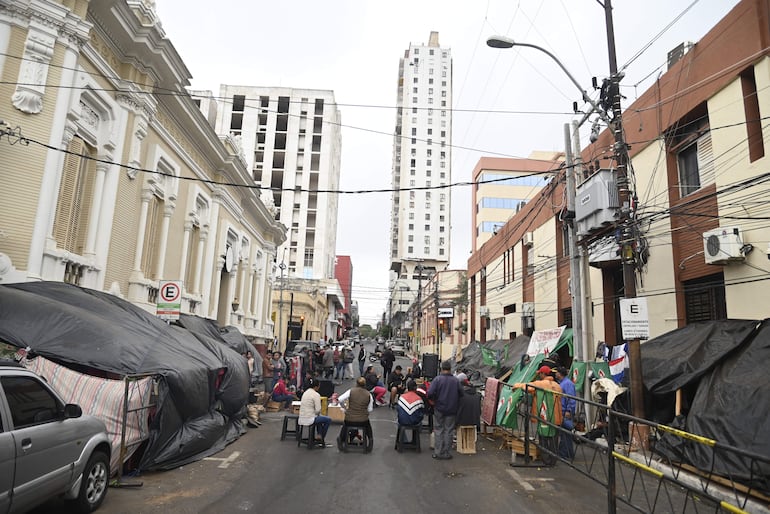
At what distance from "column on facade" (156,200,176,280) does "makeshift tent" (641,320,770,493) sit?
14206mm

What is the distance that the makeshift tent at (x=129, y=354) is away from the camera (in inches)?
310

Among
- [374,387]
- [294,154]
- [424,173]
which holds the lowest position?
[374,387]

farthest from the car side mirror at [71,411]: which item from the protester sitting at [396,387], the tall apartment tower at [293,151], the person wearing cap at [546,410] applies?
the tall apartment tower at [293,151]

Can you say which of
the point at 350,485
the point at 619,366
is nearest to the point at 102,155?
the point at 350,485

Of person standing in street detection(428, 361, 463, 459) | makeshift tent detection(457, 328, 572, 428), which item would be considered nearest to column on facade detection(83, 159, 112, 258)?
person standing in street detection(428, 361, 463, 459)

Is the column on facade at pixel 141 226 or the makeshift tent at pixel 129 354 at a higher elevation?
the column on facade at pixel 141 226

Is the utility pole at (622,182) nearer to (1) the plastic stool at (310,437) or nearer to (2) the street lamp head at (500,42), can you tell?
(2) the street lamp head at (500,42)

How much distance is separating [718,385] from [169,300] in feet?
38.1

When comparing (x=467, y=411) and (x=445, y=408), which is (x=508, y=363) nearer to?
(x=467, y=411)

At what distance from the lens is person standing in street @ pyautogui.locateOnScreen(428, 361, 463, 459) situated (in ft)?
30.9

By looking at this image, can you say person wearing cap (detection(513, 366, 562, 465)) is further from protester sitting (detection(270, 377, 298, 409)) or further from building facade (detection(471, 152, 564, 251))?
building facade (detection(471, 152, 564, 251))

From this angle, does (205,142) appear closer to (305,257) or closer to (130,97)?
(130,97)

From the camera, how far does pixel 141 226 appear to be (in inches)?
585

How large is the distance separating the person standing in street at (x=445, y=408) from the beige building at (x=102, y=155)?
824 centimetres
